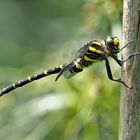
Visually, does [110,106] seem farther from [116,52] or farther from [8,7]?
[8,7]

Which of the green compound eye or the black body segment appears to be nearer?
the green compound eye

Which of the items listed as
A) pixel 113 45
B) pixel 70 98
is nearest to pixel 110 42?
→ pixel 113 45

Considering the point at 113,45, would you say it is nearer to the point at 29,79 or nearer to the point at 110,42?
the point at 110,42

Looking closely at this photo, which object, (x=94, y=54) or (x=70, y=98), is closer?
(x=94, y=54)

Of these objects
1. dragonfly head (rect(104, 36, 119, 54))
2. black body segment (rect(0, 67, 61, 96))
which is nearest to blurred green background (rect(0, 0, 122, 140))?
black body segment (rect(0, 67, 61, 96))

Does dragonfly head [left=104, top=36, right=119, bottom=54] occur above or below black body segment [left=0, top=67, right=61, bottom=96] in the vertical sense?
below

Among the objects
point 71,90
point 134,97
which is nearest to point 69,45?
point 71,90

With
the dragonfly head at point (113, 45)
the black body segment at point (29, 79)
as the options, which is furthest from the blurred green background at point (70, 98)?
the dragonfly head at point (113, 45)

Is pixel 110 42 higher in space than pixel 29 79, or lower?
lower

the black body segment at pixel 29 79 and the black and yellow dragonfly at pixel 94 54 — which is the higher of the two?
the black body segment at pixel 29 79

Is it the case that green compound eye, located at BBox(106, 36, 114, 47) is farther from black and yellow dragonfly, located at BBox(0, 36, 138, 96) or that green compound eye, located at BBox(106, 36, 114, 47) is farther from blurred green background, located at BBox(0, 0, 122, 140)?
blurred green background, located at BBox(0, 0, 122, 140)

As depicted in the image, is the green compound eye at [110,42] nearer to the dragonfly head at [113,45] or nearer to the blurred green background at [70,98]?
the dragonfly head at [113,45]
